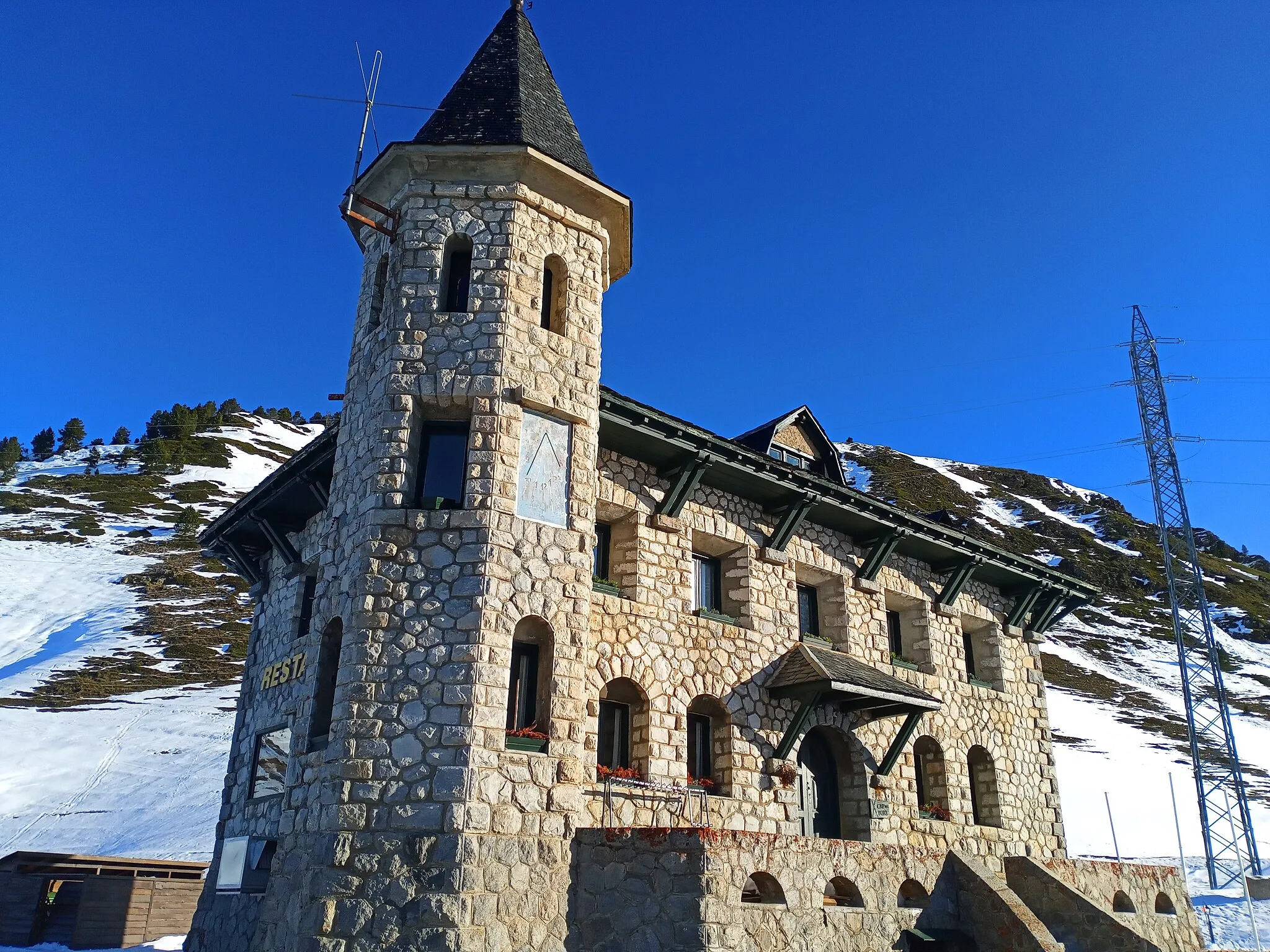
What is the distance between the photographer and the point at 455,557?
37.7ft

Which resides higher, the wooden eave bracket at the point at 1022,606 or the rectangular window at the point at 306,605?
the wooden eave bracket at the point at 1022,606

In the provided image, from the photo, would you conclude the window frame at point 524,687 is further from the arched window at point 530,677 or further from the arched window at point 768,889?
the arched window at point 768,889

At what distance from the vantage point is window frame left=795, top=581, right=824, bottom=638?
18.2 metres

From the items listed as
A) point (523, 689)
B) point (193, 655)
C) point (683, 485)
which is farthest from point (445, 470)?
point (193, 655)

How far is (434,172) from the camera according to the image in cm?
1352

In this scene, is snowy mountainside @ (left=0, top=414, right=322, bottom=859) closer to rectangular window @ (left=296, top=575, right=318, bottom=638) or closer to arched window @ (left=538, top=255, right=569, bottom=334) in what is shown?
rectangular window @ (left=296, top=575, right=318, bottom=638)

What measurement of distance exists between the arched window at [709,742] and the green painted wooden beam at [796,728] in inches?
43.7

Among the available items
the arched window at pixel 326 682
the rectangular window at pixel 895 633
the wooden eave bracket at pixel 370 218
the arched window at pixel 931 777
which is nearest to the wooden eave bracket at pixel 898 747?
the arched window at pixel 931 777

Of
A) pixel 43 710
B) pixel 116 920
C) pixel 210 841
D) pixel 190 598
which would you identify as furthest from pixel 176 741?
pixel 190 598

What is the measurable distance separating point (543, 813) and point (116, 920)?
39.9ft

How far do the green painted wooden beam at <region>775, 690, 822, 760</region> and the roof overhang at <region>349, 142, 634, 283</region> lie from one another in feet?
28.4

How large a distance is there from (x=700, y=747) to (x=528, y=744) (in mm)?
4764

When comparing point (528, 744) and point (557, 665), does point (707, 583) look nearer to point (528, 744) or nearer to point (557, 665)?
point (557, 665)

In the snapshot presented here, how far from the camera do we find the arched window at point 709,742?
15062 millimetres
